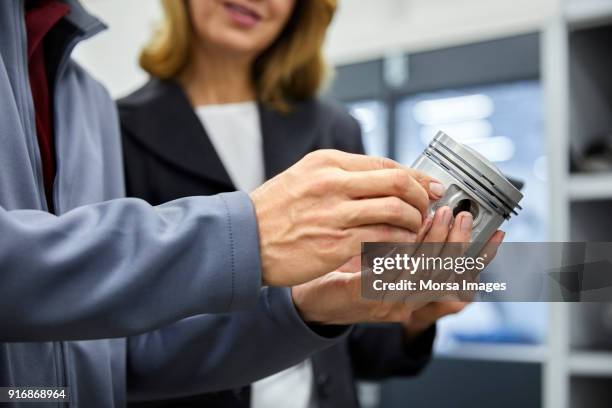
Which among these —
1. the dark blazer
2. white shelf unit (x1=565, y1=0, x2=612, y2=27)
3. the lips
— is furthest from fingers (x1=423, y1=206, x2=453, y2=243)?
white shelf unit (x1=565, y1=0, x2=612, y2=27)

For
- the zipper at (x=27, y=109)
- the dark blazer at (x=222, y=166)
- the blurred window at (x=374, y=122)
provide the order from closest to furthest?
1. the zipper at (x=27, y=109)
2. the dark blazer at (x=222, y=166)
3. the blurred window at (x=374, y=122)

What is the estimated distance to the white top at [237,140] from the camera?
87cm

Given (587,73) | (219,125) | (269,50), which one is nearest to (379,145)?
(587,73)

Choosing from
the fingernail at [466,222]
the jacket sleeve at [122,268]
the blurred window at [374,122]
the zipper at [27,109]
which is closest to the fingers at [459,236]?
the fingernail at [466,222]

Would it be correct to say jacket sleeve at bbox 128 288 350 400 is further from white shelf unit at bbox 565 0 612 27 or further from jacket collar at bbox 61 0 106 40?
white shelf unit at bbox 565 0 612 27

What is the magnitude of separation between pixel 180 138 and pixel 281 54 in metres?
0.24

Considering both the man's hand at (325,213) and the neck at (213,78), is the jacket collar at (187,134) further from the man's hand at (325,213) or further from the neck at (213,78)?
the man's hand at (325,213)

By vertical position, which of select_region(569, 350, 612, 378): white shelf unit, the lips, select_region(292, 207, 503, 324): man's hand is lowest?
select_region(569, 350, 612, 378): white shelf unit

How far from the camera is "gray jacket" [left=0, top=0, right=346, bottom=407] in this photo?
389 millimetres

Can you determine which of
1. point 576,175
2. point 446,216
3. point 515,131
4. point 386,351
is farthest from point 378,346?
point 515,131

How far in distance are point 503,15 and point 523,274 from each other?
5.13 feet

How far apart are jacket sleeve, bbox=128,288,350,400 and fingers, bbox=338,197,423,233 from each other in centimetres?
17

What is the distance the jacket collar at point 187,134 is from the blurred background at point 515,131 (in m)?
0.59

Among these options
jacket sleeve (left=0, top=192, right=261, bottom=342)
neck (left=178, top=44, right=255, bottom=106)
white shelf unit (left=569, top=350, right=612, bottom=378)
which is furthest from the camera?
white shelf unit (left=569, top=350, right=612, bottom=378)
